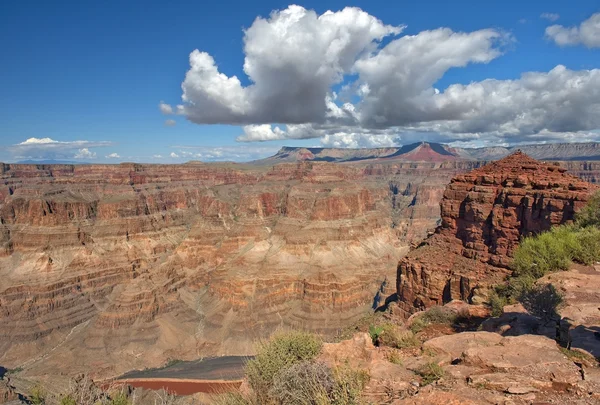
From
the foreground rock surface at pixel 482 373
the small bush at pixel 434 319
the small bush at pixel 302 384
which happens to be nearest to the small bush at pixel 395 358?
the foreground rock surface at pixel 482 373

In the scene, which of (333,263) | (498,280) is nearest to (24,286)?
(333,263)

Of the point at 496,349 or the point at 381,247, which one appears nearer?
the point at 496,349

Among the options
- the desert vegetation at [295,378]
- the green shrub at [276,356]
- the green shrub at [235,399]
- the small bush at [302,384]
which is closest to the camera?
the desert vegetation at [295,378]

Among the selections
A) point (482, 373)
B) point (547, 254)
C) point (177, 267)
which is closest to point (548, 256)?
point (547, 254)

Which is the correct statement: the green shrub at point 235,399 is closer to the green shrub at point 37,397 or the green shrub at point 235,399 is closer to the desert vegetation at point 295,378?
the desert vegetation at point 295,378

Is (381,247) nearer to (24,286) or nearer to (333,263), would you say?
(333,263)

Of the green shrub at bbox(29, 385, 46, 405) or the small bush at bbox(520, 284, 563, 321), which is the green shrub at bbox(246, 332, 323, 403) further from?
the green shrub at bbox(29, 385, 46, 405)
